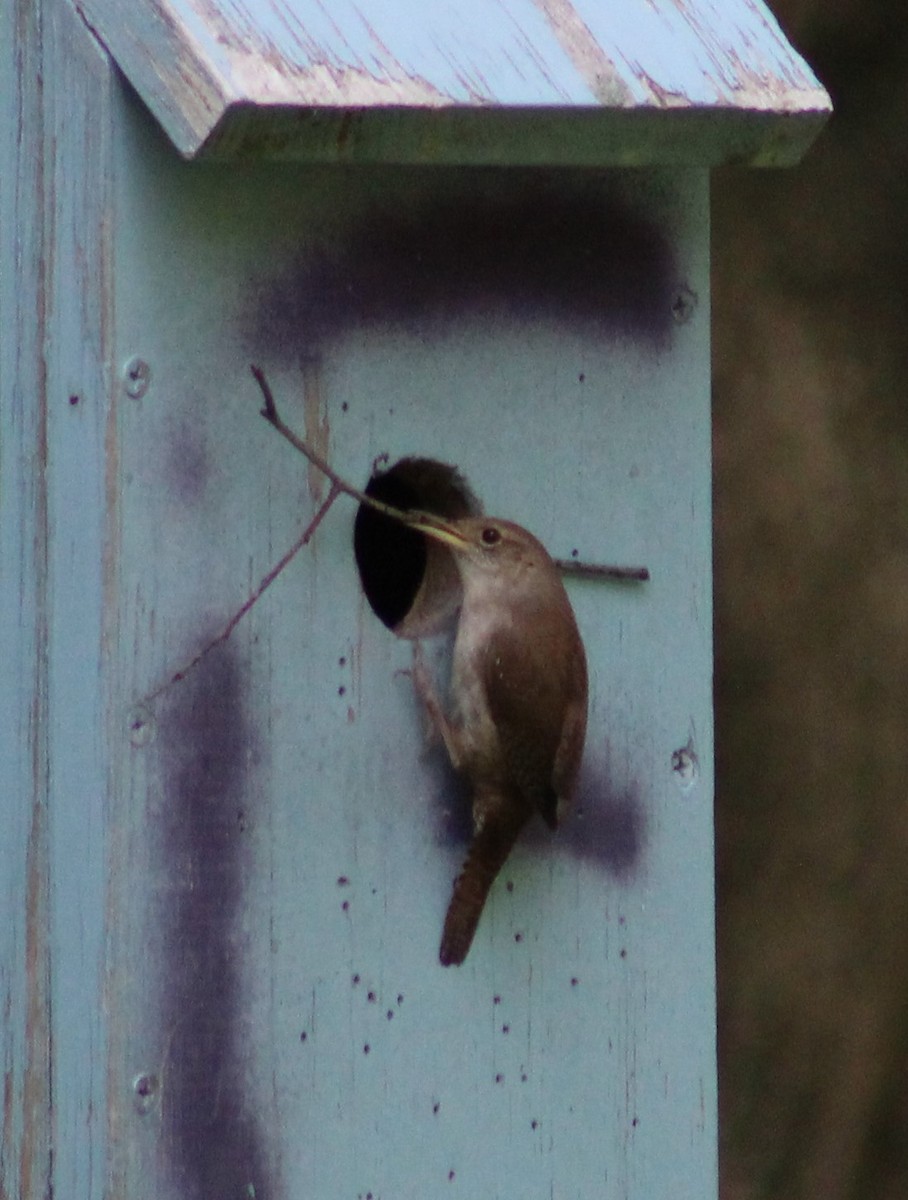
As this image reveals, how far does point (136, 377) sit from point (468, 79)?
46cm

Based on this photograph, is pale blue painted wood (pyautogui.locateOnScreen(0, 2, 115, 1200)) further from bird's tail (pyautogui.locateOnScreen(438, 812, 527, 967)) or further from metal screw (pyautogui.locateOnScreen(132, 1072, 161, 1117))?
bird's tail (pyautogui.locateOnScreen(438, 812, 527, 967))

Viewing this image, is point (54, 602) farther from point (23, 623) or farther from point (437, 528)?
point (437, 528)

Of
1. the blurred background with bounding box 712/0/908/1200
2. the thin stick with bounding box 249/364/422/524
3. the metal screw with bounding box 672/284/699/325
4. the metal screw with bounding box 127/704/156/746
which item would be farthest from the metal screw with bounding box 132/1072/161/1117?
the blurred background with bounding box 712/0/908/1200

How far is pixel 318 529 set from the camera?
9.39 ft

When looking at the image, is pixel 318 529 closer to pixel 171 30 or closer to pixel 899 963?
pixel 171 30

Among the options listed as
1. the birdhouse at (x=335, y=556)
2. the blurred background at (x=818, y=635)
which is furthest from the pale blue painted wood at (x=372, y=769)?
the blurred background at (x=818, y=635)

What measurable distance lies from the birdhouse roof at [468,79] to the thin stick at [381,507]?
10.9 inches

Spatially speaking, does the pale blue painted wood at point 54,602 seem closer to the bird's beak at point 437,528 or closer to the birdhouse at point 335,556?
the birdhouse at point 335,556

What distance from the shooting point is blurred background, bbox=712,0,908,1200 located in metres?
5.48

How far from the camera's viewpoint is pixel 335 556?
2883mm

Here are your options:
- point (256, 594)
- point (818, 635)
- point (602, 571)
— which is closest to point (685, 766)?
point (602, 571)

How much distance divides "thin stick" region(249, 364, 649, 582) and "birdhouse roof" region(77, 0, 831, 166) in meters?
0.28

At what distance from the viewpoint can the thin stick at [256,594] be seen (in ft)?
8.98

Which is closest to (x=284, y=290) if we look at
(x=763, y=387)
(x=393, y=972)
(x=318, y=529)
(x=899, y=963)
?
(x=318, y=529)
